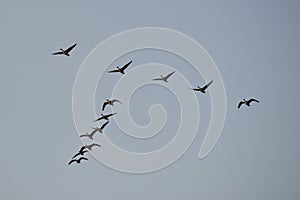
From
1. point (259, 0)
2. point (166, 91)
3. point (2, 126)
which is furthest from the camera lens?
point (259, 0)

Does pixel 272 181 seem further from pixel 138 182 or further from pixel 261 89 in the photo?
pixel 138 182

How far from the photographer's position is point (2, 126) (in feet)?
5.52

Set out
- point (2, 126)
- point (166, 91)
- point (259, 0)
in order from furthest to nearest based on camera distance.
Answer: point (259, 0) < point (166, 91) < point (2, 126)

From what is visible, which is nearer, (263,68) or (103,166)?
(103,166)

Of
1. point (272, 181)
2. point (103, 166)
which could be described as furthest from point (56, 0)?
point (272, 181)

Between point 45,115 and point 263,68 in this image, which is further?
point 263,68

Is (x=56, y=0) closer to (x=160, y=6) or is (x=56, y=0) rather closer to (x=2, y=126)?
(x=160, y=6)

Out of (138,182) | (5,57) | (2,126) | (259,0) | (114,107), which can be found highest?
(259,0)

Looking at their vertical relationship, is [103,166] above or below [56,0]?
below

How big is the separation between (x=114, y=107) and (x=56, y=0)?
0.51 metres

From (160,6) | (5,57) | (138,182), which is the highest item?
(160,6)

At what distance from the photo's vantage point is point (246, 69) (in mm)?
1923

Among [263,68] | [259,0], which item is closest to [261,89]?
[263,68]

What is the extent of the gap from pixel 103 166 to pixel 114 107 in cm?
25
